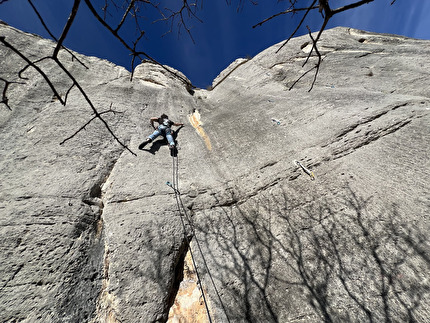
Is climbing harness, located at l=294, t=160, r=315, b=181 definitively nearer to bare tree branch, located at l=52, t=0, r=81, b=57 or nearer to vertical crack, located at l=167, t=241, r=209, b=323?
vertical crack, located at l=167, t=241, r=209, b=323

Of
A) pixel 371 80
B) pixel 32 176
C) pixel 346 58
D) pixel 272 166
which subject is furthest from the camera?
pixel 346 58

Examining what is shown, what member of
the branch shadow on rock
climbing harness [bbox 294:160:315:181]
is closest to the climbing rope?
the branch shadow on rock

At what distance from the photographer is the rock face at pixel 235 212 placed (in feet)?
8.86

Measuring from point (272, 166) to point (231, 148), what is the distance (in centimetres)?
127

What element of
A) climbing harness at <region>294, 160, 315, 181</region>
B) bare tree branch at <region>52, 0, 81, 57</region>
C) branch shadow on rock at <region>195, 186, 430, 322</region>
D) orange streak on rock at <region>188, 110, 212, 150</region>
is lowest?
branch shadow on rock at <region>195, 186, 430, 322</region>

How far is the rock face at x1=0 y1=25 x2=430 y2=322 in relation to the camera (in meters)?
2.70

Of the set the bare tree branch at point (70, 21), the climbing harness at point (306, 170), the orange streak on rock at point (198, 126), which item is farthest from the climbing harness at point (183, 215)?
the bare tree branch at point (70, 21)

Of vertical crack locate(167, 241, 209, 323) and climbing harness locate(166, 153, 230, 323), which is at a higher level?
climbing harness locate(166, 153, 230, 323)

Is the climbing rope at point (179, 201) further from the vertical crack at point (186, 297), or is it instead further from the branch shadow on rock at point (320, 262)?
the branch shadow on rock at point (320, 262)

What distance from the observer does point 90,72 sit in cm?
805

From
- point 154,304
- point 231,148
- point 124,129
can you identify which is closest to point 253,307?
point 154,304

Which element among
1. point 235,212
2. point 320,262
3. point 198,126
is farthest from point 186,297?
point 198,126

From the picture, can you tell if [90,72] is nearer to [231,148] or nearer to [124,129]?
[124,129]

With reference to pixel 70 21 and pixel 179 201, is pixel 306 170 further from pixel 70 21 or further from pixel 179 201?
pixel 70 21
